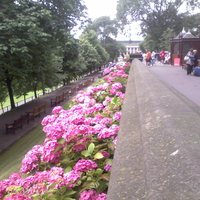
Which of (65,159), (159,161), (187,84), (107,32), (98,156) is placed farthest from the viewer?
(107,32)

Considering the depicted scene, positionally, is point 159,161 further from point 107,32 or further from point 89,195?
point 107,32

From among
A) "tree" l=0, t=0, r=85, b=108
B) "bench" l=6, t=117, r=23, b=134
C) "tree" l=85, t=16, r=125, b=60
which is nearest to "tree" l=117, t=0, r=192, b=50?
"tree" l=85, t=16, r=125, b=60

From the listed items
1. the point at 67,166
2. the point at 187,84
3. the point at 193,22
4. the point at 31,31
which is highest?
the point at 193,22

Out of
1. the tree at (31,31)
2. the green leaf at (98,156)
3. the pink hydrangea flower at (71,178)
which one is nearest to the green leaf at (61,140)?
the green leaf at (98,156)

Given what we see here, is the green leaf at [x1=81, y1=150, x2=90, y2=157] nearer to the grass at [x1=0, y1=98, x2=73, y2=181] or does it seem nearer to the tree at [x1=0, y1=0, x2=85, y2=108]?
the grass at [x1=0, y1=98, x2=73, y2=181]

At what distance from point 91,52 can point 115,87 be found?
4497cm

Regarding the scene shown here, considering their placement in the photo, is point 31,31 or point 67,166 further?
point 31,31

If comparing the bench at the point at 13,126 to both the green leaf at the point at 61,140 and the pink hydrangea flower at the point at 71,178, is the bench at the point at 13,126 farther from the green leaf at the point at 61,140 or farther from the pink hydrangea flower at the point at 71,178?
the pink hydrangea flower at the point at 71,178

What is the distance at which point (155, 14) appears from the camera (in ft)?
156

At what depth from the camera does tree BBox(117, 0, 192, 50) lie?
46344mm

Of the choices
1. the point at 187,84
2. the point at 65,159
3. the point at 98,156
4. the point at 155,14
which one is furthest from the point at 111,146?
the point at 155,14

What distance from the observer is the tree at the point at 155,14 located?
4634 cm

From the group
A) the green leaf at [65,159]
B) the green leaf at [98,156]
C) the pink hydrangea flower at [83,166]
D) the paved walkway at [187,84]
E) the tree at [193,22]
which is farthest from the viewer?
the tree at [193,22]

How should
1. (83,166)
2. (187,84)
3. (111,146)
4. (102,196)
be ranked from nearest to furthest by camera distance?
1. (102,196)
2. (83,166)
3. (111,146)
4. (187,84)
